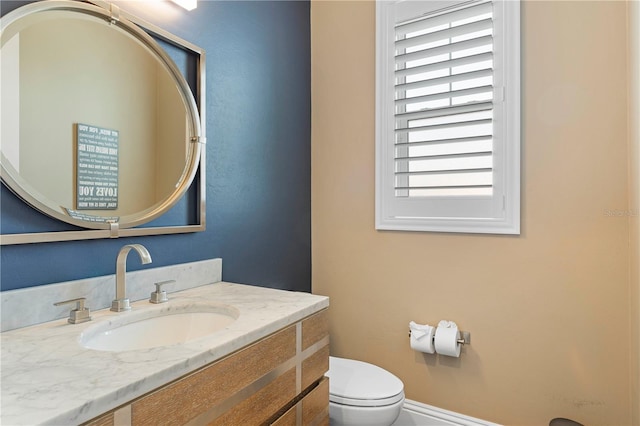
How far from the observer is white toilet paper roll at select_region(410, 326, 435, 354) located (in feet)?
6.07

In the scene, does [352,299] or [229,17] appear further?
[352,299]

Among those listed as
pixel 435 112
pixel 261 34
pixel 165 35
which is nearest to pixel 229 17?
pixel 261 34

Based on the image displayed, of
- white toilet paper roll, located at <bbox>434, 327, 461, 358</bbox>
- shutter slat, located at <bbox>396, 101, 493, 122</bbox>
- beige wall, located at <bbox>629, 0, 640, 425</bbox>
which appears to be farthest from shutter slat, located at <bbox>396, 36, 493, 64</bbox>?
white toilet paper roll, located at <bbox>434, 327, 461, 358</bbox>

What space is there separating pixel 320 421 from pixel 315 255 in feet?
3.63

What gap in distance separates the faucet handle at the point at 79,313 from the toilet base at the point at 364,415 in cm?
96

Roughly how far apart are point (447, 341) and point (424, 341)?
0.36 ft

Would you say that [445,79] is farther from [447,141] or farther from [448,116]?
[447,141]

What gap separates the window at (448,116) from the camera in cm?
174

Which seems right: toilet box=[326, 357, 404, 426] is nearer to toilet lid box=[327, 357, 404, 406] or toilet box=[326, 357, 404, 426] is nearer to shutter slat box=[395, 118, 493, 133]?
toilet lid box=[327, 357, 404, 406]

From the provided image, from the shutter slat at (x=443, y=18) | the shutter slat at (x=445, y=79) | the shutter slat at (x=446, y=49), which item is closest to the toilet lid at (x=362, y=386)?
the shutter slat at (x=445, y=79)

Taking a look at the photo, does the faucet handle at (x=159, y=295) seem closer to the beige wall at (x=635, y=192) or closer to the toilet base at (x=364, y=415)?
the toilet base at (x=364, y=415)

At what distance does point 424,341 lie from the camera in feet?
6.08

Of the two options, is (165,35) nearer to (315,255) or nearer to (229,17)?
(229,17)

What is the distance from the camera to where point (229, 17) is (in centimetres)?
169
